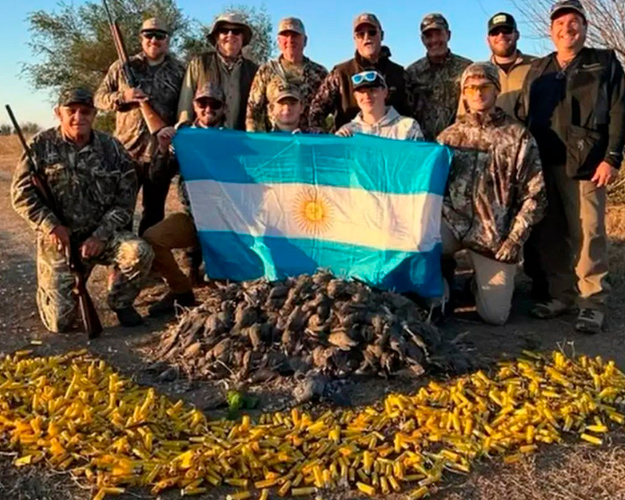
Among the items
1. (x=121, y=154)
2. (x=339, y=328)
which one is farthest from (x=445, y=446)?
(x=121, y=154)

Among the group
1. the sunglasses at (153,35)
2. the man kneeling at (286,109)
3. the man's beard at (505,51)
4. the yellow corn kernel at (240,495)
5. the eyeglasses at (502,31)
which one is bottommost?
the yellow corn kernel at (240,495)

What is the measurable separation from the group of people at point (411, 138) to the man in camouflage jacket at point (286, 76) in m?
0.02

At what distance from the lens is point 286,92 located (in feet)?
22.8

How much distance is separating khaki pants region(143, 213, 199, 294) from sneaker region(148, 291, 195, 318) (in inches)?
2.1

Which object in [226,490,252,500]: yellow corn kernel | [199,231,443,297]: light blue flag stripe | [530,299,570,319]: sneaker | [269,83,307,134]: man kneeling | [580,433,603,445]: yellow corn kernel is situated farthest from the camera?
[530,299,570,319]: sneaker

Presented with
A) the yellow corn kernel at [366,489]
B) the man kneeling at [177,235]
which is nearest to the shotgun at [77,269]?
the man kneeling at [177,235]

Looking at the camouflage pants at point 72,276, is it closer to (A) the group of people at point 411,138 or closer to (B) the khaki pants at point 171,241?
(A) the group of people at point 411,138

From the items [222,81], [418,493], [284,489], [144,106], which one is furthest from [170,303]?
[418,493]

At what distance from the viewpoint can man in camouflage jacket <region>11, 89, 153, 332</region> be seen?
6.80 m

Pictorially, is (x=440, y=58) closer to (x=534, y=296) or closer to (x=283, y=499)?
(x=534, y=296)

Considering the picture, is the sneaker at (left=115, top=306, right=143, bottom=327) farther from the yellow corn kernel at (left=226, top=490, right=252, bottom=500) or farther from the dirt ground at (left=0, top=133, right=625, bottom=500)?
the yellow corn kernel at (left=226, top=490, right=252, bottom=500)

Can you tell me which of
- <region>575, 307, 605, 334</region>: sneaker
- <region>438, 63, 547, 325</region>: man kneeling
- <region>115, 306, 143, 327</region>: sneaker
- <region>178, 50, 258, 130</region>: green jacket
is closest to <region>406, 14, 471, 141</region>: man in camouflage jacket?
<region>438, 63, 547, 325</region>: man kneeling

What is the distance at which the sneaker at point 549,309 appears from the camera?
23.4 feet

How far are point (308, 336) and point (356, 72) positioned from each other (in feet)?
9.58
